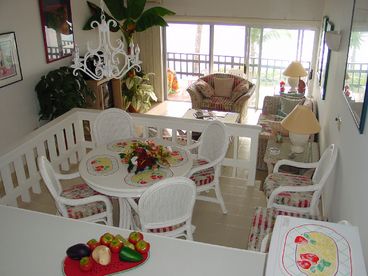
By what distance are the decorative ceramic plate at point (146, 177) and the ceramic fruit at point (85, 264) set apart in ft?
4.23

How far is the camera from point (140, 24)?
7.37 m

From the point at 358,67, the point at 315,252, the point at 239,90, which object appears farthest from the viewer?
the point at 239,90

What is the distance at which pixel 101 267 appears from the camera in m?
1.97

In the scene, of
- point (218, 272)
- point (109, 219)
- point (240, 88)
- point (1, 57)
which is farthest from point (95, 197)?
point (240, 88)

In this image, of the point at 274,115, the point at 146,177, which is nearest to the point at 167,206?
the point at 146,177

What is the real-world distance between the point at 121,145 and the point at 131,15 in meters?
3.90

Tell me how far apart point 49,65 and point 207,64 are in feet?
13.7

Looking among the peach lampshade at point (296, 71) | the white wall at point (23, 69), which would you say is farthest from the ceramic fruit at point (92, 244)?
the peach lampshade at point (296, 71)

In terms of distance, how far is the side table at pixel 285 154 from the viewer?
15.4ft

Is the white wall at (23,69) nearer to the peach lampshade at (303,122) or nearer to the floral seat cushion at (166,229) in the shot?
the floral seat cushion at (166,229)

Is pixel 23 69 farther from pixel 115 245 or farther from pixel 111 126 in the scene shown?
pixel 115 245

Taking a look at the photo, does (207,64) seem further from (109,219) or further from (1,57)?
(109,219)

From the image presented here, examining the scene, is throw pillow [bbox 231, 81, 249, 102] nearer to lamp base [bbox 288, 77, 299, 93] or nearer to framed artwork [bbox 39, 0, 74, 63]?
lamp base [bbox 288, 77, 299, 93]

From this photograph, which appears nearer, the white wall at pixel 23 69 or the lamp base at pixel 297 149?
the lamp base at pixel 297 149
